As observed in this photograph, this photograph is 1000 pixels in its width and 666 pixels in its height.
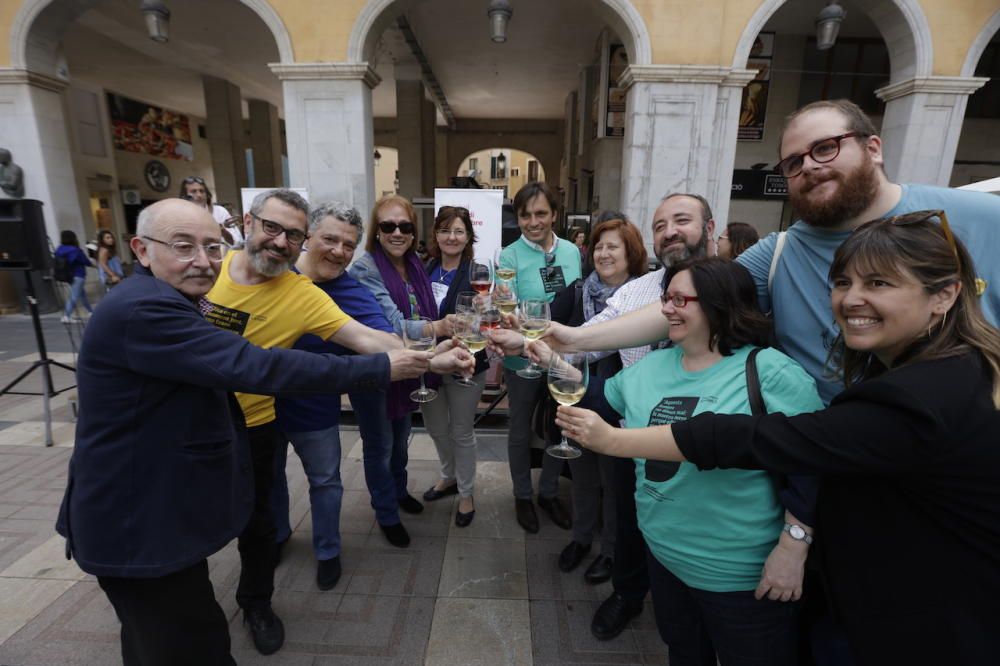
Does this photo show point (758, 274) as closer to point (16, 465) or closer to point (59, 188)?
point (16, 465)

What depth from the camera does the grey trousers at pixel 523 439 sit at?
3236 millimetres

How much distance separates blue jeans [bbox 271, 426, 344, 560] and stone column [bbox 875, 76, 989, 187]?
10.4 meters

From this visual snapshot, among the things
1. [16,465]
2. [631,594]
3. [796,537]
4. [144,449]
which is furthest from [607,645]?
[16,465]

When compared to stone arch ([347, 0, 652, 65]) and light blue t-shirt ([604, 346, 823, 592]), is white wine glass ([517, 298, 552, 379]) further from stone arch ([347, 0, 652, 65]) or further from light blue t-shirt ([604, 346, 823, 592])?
stone arch ([347, 0, 652, 65])

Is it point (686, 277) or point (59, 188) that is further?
point (59, 188)

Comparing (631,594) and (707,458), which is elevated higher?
(707,458)

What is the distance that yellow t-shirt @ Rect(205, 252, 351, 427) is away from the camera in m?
2.25

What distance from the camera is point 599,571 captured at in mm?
2826

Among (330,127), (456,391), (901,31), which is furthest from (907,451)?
(901,31)

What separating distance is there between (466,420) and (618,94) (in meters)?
10.1

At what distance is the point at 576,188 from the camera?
16781 mm

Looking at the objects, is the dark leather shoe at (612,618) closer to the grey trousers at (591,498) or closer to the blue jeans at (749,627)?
the grey trousers at (591,498)

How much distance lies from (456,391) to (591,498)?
3.68ft

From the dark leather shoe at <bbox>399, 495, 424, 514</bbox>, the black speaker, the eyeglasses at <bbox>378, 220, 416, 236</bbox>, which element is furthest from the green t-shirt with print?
the black speaker
